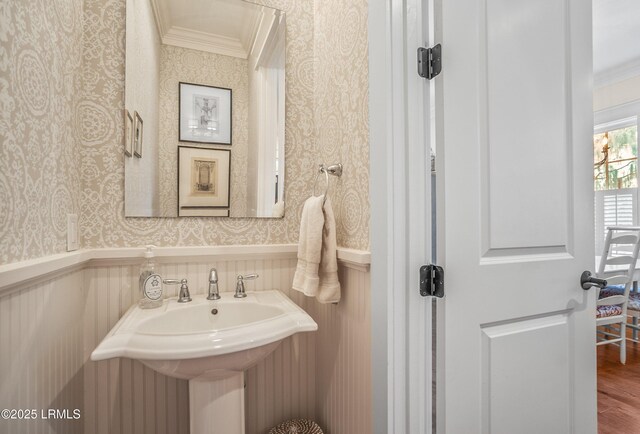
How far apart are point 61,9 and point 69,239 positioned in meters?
0.72

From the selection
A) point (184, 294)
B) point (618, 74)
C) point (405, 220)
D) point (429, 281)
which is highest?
point (618, 74)

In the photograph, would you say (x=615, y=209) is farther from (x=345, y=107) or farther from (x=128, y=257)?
(x=128, y=257)

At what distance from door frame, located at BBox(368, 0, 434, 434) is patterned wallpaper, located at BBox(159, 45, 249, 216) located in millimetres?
698

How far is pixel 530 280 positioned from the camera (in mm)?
1011

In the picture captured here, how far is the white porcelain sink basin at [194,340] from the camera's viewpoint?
31.1 inches

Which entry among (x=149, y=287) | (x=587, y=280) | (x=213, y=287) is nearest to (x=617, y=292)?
(x=587, y=280)

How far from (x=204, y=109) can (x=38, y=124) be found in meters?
0.58

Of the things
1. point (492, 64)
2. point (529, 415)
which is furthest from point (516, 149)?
point (529, 415)

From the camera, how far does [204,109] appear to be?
52.0 inches

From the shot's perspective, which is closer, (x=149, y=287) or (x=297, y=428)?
(x=149, y=287)

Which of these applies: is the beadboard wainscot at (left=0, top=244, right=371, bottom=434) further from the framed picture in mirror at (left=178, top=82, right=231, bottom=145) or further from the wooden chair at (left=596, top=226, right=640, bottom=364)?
the wooden chair at (left=596, top=226, right=640, bottom=364)

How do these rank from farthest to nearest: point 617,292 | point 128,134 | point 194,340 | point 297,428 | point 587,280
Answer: point 617,292, point 297,428, point 128,134, point 587,280, point 194,340

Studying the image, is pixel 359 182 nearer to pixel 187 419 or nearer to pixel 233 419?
pixel 233 419

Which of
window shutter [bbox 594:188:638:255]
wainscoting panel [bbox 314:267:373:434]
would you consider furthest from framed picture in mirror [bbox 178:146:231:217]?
window shutter [bbox 594:188:638:255]
